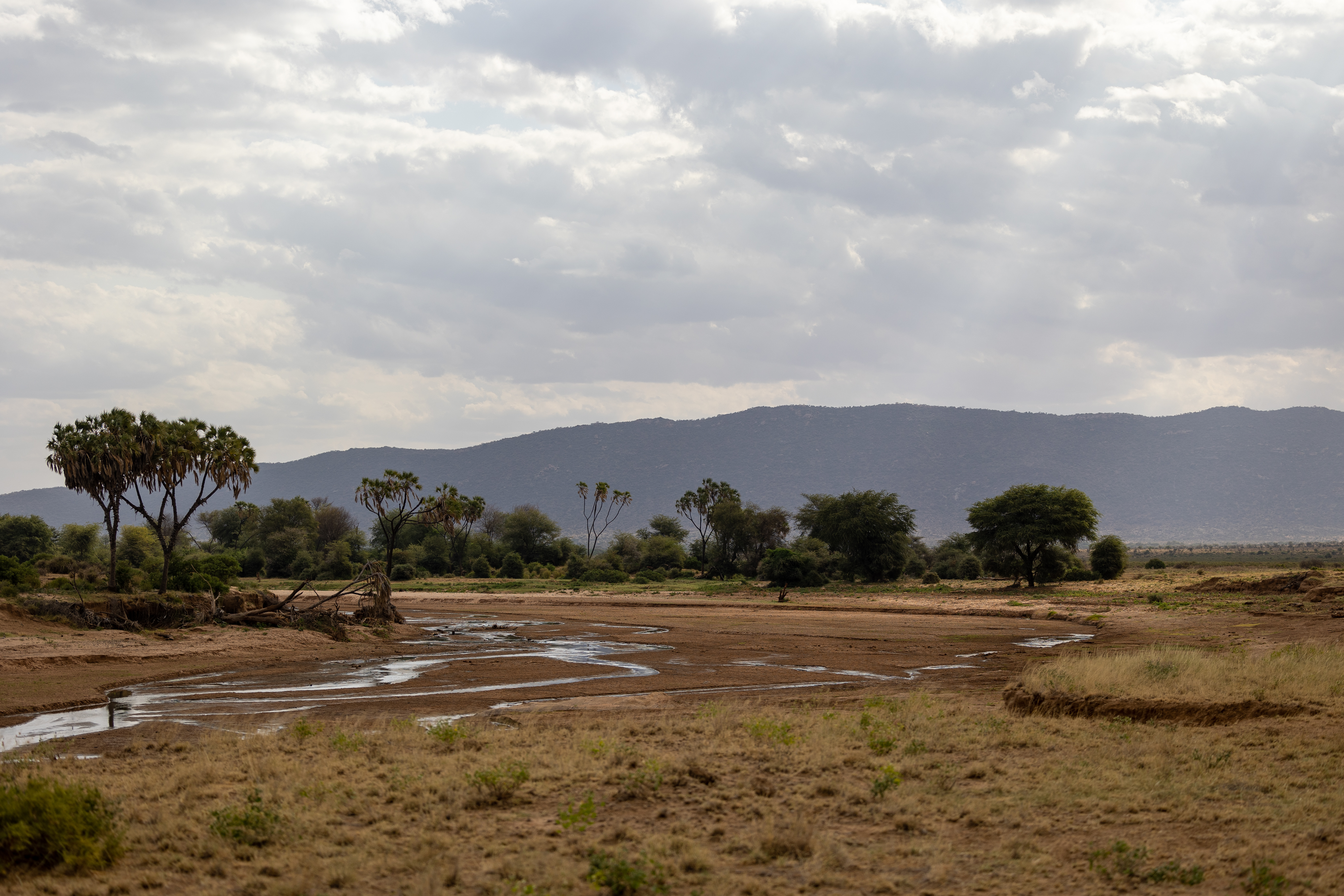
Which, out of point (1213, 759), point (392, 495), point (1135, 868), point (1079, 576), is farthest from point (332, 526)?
point (1135, 868)

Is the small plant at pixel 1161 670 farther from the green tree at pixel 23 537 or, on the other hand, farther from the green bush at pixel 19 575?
the green tree at pixel 23 537

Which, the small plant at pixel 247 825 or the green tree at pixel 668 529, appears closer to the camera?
the small plant at pixel 247 825

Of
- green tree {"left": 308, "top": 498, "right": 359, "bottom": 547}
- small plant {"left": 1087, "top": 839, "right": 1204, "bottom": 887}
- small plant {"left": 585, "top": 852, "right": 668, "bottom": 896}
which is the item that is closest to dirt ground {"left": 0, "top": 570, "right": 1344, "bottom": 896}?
small plant {"left": 1087, "top": 839, "right": 1204, "bottom": 887}

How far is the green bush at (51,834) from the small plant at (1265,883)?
→ 422 inches

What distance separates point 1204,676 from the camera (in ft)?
58.6

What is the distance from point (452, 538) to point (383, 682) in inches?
3357

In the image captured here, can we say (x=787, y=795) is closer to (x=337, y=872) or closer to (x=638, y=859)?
(x=638, y=859)

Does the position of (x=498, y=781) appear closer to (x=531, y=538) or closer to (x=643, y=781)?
(x=643, y=781)

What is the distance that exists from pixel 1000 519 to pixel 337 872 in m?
72.5

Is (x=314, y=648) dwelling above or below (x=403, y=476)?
below

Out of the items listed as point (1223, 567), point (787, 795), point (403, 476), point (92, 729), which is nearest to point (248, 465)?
point (403, 476)

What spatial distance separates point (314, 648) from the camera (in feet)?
109

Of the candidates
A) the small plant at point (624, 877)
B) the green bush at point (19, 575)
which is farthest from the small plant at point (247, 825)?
the green bush at point (19, 575)

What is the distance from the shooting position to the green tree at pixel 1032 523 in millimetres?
70625
